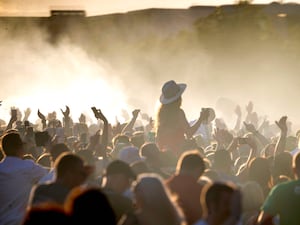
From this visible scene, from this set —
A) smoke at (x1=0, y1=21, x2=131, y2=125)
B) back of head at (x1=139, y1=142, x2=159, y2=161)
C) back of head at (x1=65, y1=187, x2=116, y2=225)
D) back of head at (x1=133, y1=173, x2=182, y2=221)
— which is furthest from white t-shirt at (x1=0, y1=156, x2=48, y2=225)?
smoke at (x1=0, y1=21, x2=131, y2=125)

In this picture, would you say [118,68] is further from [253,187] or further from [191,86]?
[253,187]

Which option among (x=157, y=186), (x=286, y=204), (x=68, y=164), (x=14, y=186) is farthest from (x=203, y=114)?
(x=157, y=186)

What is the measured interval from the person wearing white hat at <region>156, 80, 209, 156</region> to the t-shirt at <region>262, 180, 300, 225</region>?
14.0 ft

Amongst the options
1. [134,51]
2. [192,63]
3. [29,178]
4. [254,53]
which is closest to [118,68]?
[134,51]

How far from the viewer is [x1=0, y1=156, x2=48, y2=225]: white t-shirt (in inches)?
523

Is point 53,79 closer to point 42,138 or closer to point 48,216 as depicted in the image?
point 42,138

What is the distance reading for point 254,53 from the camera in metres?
62.3

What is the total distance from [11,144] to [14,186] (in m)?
0.50

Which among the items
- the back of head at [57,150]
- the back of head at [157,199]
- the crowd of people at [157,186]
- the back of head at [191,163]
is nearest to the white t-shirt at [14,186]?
the crowd of people at [157,186]

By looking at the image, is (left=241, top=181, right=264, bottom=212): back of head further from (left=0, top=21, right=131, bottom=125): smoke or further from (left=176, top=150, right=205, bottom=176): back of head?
(left=0, top=21, right=131, bottom=125): smoke

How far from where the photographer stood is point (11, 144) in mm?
13539

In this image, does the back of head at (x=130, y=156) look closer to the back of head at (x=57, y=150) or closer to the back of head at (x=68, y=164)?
the back of head at (x=57, y=150)

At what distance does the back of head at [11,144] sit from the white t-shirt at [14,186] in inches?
3.4

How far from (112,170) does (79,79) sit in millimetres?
49892
